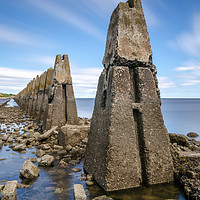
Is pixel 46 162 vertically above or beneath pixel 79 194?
beneath

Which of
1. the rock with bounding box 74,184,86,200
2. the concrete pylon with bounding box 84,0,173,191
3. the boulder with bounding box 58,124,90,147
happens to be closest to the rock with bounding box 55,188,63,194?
the rock with bounding box 74,184,86,200

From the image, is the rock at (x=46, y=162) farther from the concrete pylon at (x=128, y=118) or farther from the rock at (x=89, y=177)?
the rock at (x=89, y=177)

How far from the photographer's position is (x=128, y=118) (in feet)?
12.8

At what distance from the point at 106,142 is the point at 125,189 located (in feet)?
2.90

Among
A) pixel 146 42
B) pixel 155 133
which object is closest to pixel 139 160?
pixel 155 133

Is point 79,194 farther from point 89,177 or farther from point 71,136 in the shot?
point 71,136

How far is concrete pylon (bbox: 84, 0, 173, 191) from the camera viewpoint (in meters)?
3.69

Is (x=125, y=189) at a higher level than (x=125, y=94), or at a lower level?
lower

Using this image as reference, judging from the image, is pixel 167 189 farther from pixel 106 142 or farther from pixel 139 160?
pixel 106 142

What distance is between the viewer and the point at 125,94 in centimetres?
396

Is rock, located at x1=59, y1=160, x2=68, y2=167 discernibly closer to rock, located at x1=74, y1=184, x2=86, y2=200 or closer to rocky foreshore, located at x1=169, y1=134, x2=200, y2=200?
rock, located at x1=74, y1=184, x2=86, y2=200

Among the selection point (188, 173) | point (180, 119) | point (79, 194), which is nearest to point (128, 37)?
point (188, 173)

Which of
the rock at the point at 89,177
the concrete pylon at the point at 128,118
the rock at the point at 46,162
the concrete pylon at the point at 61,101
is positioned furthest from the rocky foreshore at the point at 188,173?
the concrete pylon at the point at 61,101

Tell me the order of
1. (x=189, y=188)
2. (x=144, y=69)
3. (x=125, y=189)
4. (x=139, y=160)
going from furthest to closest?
(x=144, y=69) → (x=139, y=160) → (x=125, y=189) → (x=189, y=188)
